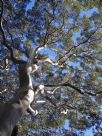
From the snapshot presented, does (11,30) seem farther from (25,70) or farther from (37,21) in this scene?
(25,70)

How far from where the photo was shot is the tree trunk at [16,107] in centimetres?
594

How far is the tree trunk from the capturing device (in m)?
5.94

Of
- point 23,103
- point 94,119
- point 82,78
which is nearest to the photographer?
point 23,103

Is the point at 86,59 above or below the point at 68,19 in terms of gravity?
below

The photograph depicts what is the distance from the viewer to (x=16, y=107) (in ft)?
22.3

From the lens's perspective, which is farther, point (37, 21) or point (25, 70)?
point (37, 21)

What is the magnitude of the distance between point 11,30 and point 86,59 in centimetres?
384

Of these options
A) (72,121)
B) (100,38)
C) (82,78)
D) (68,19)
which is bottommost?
(72,121)

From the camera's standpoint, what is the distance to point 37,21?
42.3ft

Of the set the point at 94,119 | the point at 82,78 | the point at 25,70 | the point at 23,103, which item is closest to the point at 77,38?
the point at 82,78

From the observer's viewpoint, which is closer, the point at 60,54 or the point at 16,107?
the point at 16,107

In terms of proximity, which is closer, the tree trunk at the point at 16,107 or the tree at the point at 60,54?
the tree trunk at the point at 16,107

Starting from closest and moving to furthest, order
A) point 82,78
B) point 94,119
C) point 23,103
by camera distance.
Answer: point 23,103
point 94,119
point 82,78

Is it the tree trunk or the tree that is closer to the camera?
the tree trunk
